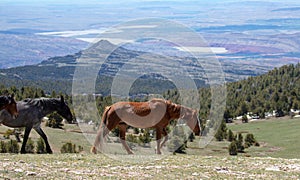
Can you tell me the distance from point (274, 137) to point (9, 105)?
38090 millimetres

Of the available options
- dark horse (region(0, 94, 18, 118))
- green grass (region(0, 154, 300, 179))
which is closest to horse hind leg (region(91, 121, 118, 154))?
green grass (region(0, 154, 300, 179))

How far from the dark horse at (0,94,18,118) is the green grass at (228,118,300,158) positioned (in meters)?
22.5

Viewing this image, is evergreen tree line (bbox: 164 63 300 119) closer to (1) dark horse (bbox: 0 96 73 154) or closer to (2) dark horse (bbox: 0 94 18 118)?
(1) dark horse (bbox: 0 96 73 154)

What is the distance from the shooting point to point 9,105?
58.0 feet

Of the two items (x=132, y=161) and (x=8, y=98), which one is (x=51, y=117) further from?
(x=132, y=161)

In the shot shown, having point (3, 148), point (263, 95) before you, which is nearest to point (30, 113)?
point (3, 148)

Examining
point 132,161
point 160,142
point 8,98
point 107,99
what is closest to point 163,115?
point 160,142

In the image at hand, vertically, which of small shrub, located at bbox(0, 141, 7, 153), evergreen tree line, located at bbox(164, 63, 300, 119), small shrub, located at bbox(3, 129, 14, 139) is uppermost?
evergreen tree line, located at bbox(164, 63, 300, 119)

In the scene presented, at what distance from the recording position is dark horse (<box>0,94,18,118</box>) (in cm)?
1746

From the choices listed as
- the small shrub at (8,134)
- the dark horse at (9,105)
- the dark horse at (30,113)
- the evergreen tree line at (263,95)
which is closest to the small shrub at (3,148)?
the small shrub at (8,134)

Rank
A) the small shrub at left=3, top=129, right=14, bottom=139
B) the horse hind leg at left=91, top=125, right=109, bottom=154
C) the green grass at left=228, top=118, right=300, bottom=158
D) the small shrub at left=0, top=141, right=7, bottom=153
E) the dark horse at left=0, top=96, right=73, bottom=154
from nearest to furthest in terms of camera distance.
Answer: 1. the horse hind leg at left=91, top=125, right=109, bottom=154
2. the dark horse at left=0, top=96, right=73, bottom=154
3. the small shrub at left=0, top=141, right=7, bottom=153
4. the small shrub at left=3, top=129, right=14, bottom=139
5. the green grass at left=228, top=118, right=300, bottom=158

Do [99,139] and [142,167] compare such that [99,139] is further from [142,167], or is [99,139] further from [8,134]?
[8,134]

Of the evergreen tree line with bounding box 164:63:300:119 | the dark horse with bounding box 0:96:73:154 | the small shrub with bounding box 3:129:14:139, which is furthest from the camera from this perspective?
the evergreen tree line with bounding box 164:63:300:119

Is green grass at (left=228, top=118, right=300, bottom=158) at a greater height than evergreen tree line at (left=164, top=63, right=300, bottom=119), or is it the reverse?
evergreen tree line at (left=164, top=63, right=300, bottom=119)
